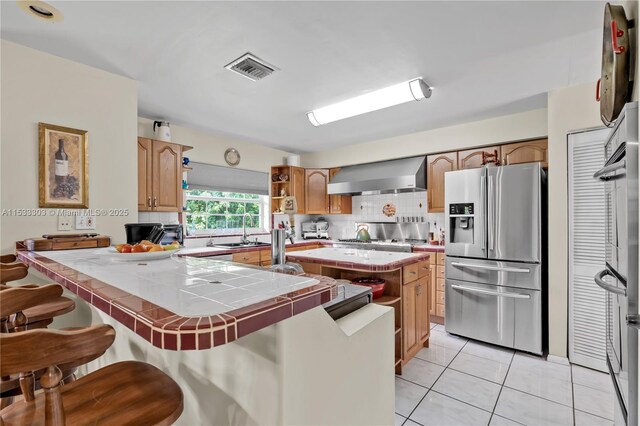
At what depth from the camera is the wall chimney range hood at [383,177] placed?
4.02 m

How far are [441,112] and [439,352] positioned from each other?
244cm

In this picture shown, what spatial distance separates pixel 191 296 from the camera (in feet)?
2.64

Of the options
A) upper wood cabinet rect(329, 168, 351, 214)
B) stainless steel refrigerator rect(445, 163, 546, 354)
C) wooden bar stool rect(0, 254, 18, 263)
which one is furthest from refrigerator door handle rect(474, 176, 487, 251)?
wooden bar stool rect(0, 254, 18, 263)

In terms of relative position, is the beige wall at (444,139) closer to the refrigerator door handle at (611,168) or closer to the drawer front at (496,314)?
the drawer front at (496,314)

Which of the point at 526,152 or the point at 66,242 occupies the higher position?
the point at 526,152

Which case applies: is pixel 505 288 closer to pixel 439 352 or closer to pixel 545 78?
pixel 439 352

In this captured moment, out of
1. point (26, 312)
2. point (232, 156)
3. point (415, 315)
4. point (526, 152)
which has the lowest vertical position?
point (415, 315)

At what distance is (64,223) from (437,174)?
12.7 ft

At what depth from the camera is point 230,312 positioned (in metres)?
0.66

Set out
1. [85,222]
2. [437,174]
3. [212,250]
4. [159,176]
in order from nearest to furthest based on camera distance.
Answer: [85,222] → [159,176] → [212,250] → [437,174]

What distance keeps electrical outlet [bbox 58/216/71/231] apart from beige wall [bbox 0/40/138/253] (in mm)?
33

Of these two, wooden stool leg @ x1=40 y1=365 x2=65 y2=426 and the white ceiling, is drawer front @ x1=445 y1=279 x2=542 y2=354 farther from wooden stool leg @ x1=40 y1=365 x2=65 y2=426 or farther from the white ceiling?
wooden stool leg @ x1=40 y1=365 x2=65 y2=426

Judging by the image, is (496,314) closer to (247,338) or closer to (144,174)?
(247,338)

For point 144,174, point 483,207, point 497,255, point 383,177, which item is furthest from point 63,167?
point 497,255
